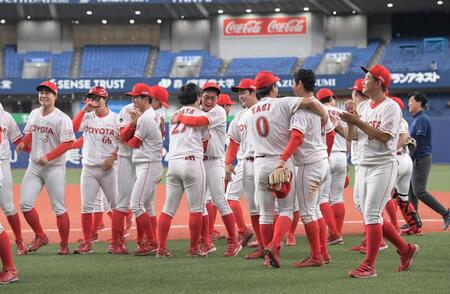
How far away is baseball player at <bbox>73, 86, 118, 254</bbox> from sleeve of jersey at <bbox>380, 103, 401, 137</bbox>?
12.7 ft

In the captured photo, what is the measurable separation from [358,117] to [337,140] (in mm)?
3900

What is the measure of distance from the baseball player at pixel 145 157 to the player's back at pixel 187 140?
0.31m

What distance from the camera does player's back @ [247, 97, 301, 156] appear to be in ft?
28.7

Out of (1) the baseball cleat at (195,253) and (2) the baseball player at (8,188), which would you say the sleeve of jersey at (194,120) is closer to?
(1) the baseball cleat at (195,253)

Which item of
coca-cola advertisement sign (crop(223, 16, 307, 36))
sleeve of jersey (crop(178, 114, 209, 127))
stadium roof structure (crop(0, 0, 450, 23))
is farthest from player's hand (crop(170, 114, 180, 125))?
coca-cola advertisement sign (crop(223, 16, 307, 36))

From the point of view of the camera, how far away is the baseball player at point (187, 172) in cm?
979

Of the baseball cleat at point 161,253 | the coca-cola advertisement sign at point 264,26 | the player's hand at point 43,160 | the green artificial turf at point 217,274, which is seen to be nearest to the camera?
the green artificial turf at point 217,274

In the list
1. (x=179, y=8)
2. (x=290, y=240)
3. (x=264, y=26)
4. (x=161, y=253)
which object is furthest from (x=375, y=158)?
(x=264, y=26)

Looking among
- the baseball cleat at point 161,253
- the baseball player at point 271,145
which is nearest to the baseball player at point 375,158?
the baseball player at point 271,145

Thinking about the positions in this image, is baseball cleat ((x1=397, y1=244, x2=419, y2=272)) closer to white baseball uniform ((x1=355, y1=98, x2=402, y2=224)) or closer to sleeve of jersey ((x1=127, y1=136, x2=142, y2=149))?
white baseball uniform ((x1=355, y1=98, x2=402, y2=224))

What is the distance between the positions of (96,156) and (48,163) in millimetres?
635

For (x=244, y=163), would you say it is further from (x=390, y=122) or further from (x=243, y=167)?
(x=390, y=122)

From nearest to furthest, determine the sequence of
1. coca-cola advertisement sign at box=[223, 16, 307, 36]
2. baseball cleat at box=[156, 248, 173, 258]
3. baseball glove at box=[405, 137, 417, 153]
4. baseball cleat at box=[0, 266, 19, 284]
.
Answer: baseball cleat at box=[0, 266, 19, 284] → baseball cleat at box=[156, 248, 173, 258] → baseball glove at box=[405, 137, 417, 153] → coca-cola advertisement sign at box=[223, 16, 307, 36]

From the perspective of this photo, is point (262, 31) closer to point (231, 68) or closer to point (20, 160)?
point (231, 68)
